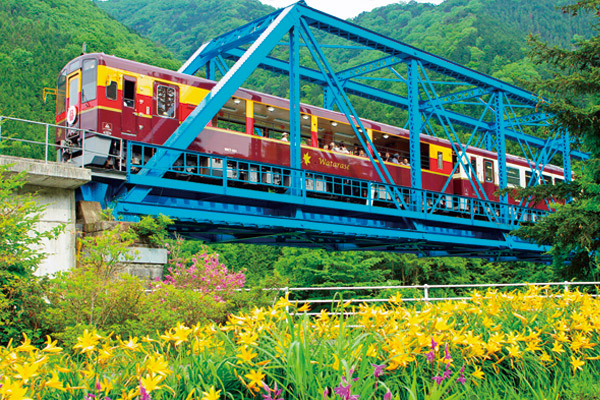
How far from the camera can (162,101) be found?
15.5 metres

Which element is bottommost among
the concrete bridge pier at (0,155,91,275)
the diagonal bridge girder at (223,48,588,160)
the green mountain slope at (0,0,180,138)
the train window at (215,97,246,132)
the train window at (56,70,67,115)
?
the concrete bridge pier at (0,155,91,275)

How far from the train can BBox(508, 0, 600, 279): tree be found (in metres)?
5.59

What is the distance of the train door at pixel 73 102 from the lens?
1512 cm

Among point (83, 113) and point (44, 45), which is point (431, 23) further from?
point (83, 113)

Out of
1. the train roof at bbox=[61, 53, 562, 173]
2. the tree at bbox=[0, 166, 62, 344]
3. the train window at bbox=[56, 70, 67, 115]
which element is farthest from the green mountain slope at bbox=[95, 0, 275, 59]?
the tree at bbox=[0, 166, 62, 344]

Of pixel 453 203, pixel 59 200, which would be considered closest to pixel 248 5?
pixel 453 203

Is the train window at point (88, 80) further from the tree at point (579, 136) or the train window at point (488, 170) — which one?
the train window at point (488, 170)

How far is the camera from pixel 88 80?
590 inches

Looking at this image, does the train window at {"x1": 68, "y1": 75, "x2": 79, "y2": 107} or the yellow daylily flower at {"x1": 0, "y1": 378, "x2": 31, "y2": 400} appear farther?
the train window at {"x1": 68, "y1": 75, "x2": 79, "y2": 107}

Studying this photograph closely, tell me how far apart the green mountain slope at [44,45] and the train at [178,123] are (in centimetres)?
3762

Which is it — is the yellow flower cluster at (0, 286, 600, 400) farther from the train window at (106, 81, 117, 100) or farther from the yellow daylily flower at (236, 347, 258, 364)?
the train window at (106, 81, 117, 100)

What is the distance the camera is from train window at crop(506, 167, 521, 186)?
27.6 meters

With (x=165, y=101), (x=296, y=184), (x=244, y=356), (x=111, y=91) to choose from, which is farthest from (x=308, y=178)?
(x=244, y=356)

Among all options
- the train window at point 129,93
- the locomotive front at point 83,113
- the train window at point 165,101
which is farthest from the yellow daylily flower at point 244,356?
the train window at point 165,101
